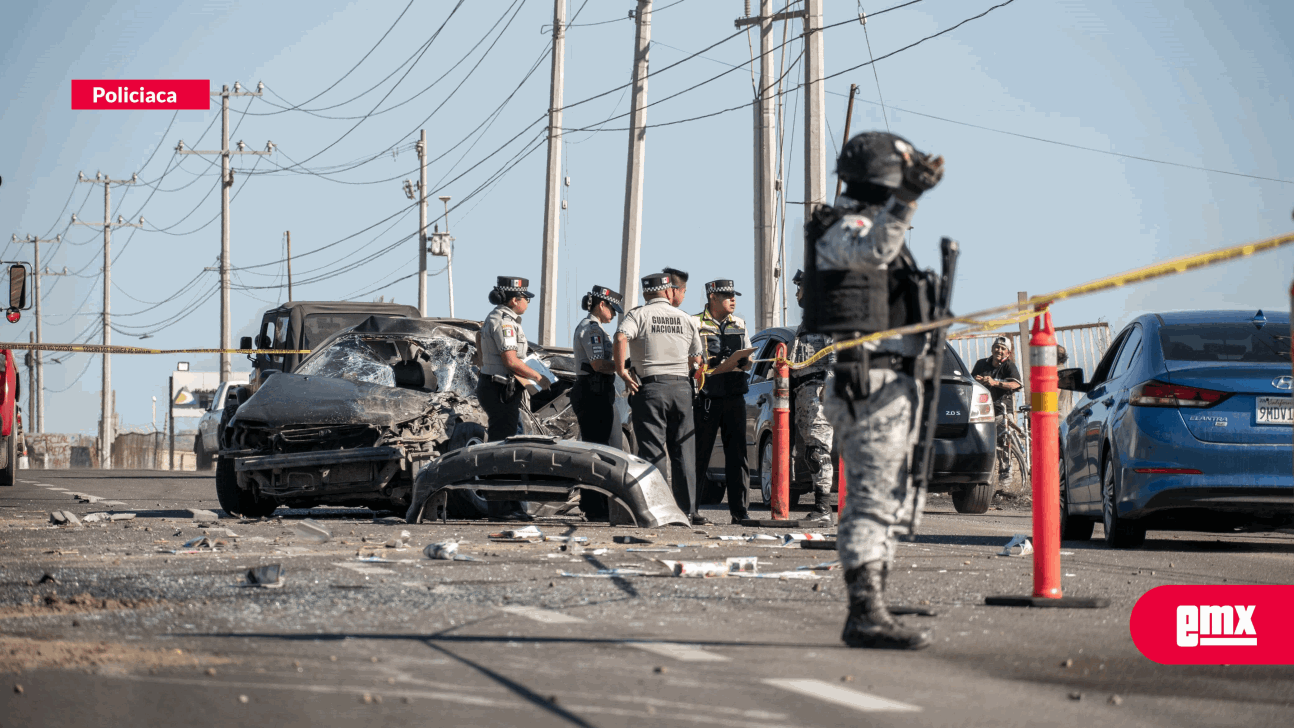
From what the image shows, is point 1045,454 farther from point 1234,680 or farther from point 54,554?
point 54,554

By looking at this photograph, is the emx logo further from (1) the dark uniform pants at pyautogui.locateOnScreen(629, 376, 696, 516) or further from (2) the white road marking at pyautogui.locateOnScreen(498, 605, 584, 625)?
(1) the dark uniform pants at pyautogui.locateOnScreen(629, 376, 696, 516)

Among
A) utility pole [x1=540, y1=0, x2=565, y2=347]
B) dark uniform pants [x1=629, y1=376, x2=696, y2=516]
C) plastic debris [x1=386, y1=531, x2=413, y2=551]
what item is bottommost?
plastic debris [x1=386, y1=531, x2=413, y2=551]

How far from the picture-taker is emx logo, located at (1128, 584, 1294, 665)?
5277mm

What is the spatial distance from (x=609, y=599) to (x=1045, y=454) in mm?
1971

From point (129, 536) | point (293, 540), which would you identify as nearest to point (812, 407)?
point (293, 540)

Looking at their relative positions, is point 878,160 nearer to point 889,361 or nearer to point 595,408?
point 889,361

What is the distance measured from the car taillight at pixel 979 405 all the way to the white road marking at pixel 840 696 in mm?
8956

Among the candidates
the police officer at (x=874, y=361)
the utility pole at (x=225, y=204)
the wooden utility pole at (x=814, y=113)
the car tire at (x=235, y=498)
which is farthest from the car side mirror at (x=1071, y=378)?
the utility pole at (x=225, y=204)

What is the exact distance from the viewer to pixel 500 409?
39.5ft

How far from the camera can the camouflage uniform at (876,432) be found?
5.28 metres

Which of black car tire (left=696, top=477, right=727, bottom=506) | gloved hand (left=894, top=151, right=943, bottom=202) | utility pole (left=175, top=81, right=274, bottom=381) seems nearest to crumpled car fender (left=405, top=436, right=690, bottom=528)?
black car tire (left=696, top=477, right=727, bottom=506)

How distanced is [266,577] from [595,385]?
537 cm

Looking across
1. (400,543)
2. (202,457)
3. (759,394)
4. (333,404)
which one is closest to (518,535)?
(400,543)

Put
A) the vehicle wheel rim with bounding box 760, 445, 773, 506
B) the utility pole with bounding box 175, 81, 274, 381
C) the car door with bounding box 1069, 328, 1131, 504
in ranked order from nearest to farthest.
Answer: the car door with bounding box 1069, 328, 1131, 504, the vehicle wheel rim with bounding box 760, 445, 773, 506, the utility pole with bounding box 175, 81, 274, 381
